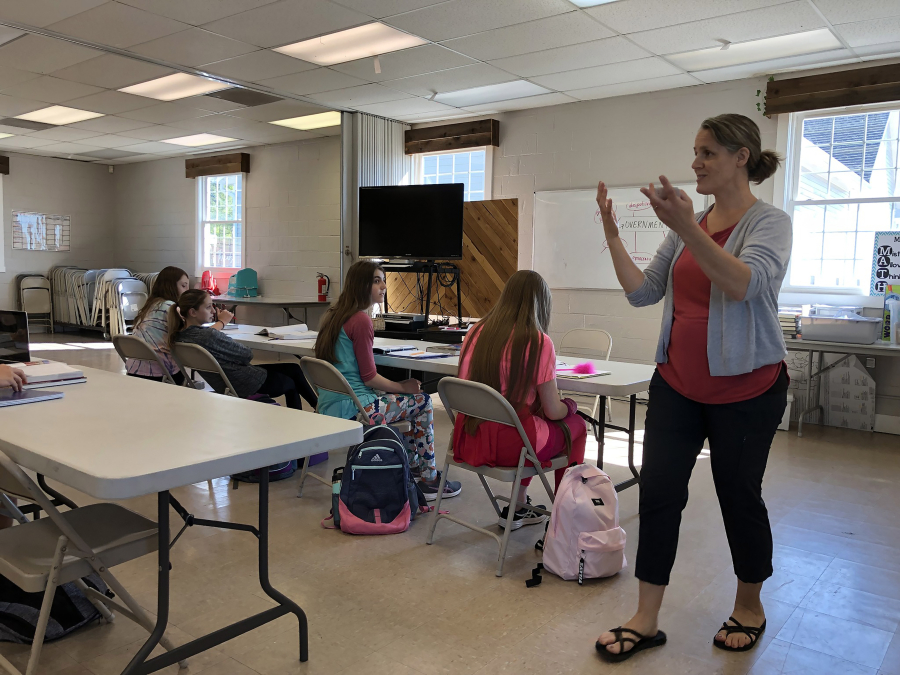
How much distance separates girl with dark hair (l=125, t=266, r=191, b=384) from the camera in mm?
3996

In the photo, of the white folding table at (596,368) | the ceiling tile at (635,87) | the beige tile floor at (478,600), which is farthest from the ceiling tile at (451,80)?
the beige tile floor at (478,600)

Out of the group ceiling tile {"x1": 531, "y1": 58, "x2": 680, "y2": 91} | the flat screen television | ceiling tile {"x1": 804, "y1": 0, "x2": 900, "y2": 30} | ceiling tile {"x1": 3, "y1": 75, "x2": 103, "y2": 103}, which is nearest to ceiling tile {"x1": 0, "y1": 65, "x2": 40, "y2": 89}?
ceiling tile {"x1": 3, "y1": 75, "x2": 103, "y2": 103}

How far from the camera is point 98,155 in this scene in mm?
10688

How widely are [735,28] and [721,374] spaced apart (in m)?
3.49

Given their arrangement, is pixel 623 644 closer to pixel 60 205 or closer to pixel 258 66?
pixel 258 66

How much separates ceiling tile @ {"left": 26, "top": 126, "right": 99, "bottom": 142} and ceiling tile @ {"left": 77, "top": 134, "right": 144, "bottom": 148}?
14cm

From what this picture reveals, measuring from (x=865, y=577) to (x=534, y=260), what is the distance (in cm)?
459

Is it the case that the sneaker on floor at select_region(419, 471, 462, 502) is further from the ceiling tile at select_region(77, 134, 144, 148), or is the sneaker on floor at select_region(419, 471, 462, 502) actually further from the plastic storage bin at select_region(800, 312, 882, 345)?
the ceiling tile at select_region(77, 134, 144, 148)

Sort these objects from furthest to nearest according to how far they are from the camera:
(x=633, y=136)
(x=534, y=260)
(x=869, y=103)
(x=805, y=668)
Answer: (x=534, y=260) → (x=633, y=136) → (x=869, y=103) → (x=805, y=668)

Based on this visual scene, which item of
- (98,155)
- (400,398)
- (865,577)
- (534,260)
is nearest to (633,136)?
(534,260)

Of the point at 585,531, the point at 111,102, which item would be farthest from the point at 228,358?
the point at 111,102

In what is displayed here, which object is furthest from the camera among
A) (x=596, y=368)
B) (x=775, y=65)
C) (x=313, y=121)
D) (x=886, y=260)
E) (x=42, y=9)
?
(x=313, y=121)

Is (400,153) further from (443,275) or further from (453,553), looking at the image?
(453,553)

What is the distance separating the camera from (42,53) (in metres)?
5.52
